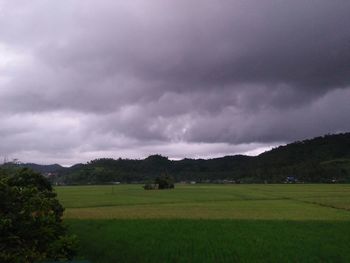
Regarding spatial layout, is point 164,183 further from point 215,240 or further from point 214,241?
point 214,241

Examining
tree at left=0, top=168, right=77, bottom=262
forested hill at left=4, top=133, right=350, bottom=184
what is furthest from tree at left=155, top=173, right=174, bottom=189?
tree at left=0, top=168, right=77, bottom=262

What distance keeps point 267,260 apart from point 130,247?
7012mm

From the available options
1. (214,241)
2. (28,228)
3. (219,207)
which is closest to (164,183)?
(219,207)

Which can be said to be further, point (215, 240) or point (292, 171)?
point (292, 171)

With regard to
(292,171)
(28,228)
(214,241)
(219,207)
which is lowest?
(214,241)

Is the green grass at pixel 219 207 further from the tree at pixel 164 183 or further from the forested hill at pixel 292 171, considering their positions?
the forested hill at pixel 292 171

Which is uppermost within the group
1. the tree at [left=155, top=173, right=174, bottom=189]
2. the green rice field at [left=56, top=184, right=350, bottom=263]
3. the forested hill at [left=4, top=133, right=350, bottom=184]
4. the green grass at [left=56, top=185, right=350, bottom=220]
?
the forested hill at [left=4, top=133, right=350, bottom=184]

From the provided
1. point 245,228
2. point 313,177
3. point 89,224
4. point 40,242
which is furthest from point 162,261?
point 313,177

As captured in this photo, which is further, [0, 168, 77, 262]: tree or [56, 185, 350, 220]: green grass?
[56, 185, 350, 220]: green grass

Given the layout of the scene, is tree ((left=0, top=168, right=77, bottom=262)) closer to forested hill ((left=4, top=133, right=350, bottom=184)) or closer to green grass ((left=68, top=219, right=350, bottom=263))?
green grass ((left=68, top=219, right=350, bottom=263))

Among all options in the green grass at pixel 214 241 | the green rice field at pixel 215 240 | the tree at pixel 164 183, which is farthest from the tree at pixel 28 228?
the tree at pixel 164 183

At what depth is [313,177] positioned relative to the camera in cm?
15075

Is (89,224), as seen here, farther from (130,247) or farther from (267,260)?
(267,260)

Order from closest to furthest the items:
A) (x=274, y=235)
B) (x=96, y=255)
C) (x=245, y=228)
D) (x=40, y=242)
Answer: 1. (x=40, y=242)
2. (x=96, y=255)
3. (x=274, y=235)
4. (x=245, y=228)
